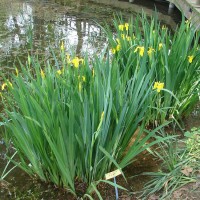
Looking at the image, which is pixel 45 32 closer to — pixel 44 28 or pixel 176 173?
pixel 44 28

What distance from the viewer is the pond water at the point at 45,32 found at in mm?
1891

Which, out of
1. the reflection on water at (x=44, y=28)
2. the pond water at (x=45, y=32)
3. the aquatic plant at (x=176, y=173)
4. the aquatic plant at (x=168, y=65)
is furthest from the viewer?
the reflection on water at (x=44, y=28)

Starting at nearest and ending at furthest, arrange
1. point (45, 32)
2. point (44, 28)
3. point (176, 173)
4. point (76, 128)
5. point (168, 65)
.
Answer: point (76, 128), point (176, 173), point (168, 65), point (45, 32), point (44, 28)

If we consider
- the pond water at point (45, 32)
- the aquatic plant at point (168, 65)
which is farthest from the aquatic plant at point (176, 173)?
the aquatic plant at point (168, 65)

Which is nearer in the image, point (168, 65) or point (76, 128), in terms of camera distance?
point (76, 128)

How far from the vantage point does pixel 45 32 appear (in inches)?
217

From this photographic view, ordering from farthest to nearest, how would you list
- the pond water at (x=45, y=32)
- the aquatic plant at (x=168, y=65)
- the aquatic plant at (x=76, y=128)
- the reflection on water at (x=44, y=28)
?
the reflection on water at (x=44, y=28)
the aquatic plant at (x=168, y=65)
the pond water at (x=45, y=32)
the aquatic plant at (x=76, y=128)

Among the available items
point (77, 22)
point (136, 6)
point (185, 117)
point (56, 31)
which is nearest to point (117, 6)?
point (136, 6)

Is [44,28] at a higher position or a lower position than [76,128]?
higher

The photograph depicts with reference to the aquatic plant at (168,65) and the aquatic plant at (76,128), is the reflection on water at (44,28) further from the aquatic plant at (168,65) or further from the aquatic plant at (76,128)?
the aquatic plant at (76,128)

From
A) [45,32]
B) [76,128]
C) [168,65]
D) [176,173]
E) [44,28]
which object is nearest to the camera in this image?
[76,128]

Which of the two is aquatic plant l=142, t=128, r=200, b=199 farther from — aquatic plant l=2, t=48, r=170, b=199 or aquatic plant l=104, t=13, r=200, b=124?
aquatic plant l=104, t=13, r=200, b=124

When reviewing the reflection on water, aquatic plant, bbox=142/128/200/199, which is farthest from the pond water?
aquatic plant, bbox=142/128/200/199

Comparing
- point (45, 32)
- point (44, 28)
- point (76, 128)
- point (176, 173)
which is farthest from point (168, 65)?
point (44, 28)
